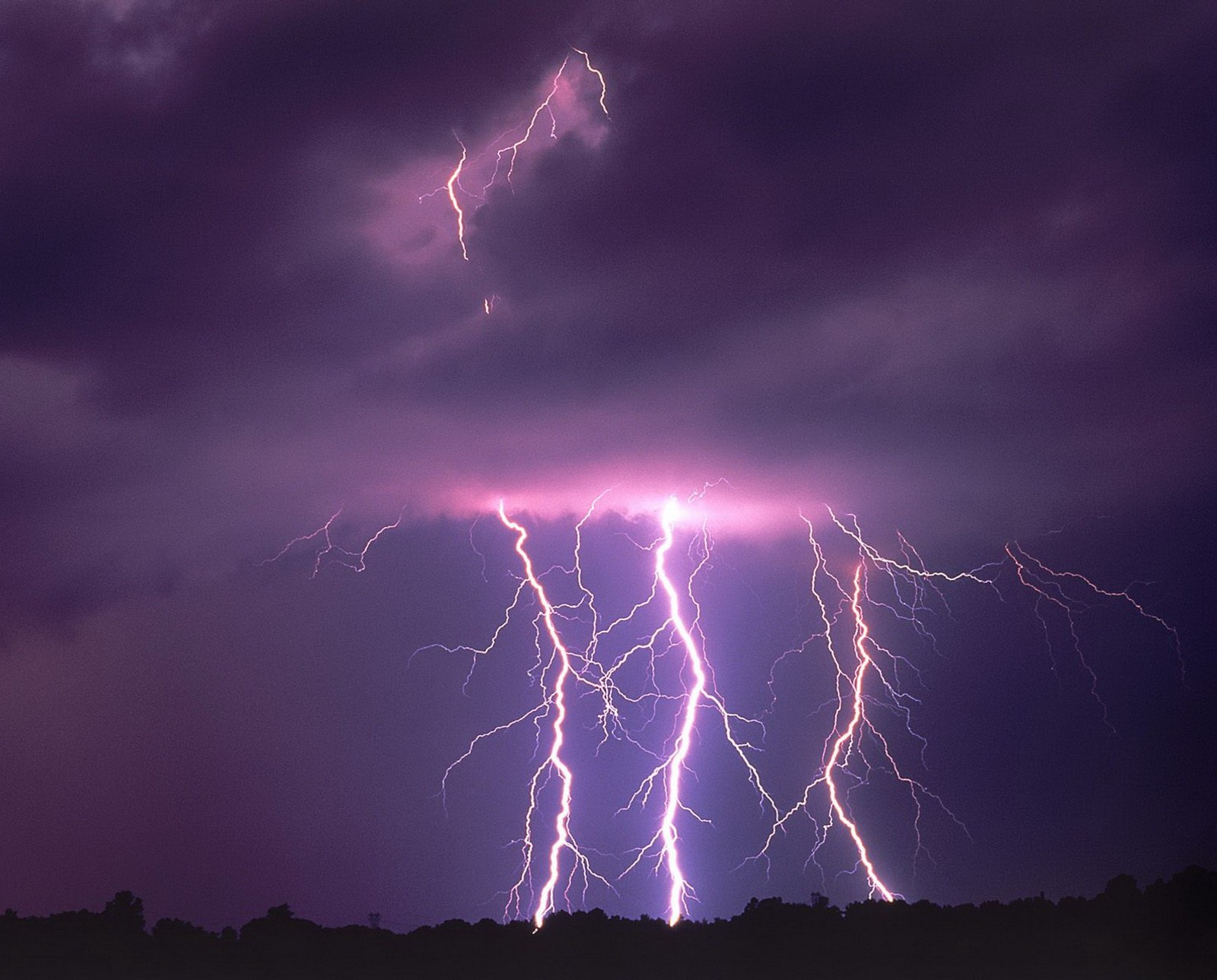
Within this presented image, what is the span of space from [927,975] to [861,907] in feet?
11.2

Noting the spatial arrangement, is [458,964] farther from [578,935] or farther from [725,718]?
[725,718]

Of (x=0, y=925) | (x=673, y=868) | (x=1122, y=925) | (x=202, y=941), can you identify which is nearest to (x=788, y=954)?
(x=673, y=868)

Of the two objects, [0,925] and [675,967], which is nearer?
[675,967]

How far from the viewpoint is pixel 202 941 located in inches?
1527

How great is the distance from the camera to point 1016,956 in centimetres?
3216

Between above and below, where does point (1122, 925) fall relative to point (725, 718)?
below

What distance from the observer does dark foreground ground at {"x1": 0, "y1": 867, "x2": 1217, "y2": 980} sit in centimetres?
3216

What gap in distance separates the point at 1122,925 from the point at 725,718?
9.50 meters

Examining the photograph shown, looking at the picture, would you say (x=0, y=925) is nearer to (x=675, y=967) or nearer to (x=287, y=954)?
(x=287, y=954)

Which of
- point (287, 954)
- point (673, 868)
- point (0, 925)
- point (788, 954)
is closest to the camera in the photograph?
point (673, 868)

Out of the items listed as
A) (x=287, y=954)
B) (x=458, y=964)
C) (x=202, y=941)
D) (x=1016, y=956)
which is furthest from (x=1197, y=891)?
(x=202, y=941)

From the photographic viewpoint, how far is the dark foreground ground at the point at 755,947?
3216 cm

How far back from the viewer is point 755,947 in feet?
114

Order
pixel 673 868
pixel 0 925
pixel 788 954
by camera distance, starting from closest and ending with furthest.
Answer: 1. pixel 673 868
2. pixel 788 954
3. pixel 0 925
